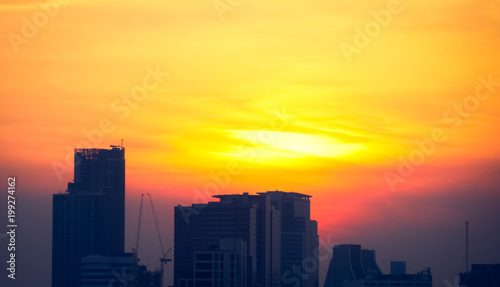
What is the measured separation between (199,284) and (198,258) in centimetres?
608

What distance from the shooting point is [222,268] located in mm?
198000

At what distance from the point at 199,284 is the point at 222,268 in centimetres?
654

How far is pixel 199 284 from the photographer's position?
7608 inches

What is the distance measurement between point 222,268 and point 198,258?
4655mm

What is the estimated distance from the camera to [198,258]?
19775 centimetres
